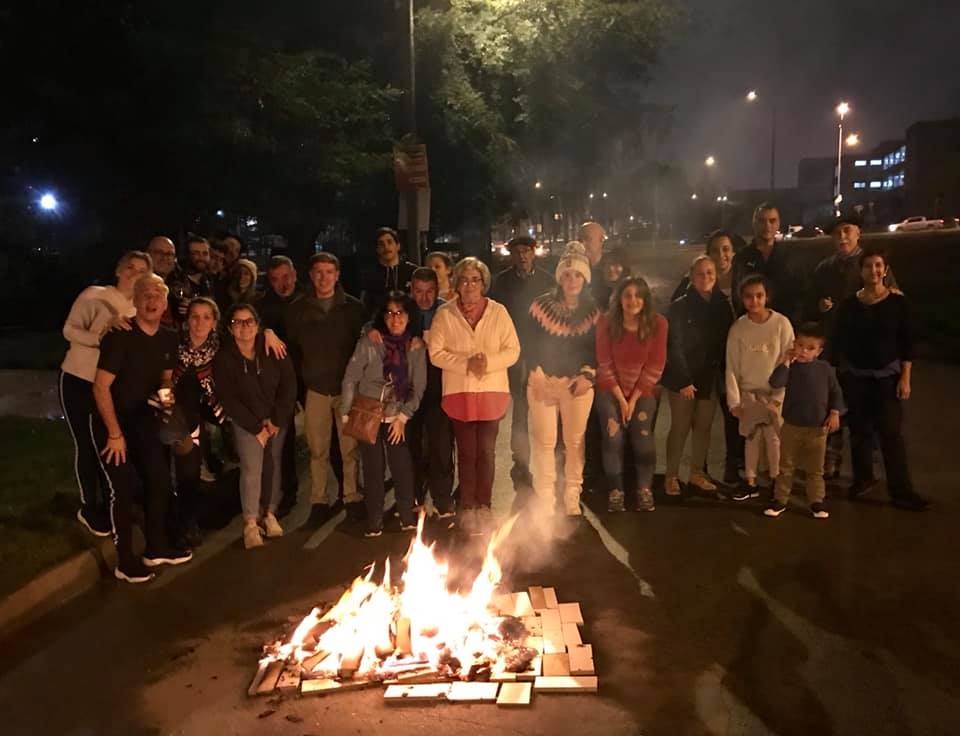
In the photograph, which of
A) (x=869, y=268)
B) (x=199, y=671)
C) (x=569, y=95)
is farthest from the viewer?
(x=569, y=95)

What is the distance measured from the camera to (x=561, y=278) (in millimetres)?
6551

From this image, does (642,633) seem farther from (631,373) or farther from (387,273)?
(387,273)

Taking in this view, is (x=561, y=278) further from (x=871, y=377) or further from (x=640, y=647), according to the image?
(x=640, y=647)

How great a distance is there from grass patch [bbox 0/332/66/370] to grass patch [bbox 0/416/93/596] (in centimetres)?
656

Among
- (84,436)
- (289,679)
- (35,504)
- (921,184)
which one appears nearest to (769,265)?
(289,679)

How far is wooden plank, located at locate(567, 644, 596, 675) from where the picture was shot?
13.5 ft

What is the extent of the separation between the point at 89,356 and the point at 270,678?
118 inches

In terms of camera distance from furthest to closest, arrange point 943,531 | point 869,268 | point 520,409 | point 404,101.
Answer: point 404,101 < point 520,409 < point 869,268 < point 943,531

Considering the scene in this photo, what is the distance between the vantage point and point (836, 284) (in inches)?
279

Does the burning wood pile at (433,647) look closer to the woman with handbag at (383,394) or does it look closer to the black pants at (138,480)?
the woman with handbag at (383,394)

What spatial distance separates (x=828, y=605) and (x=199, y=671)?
3.67m

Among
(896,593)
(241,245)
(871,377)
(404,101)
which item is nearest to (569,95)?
(404,101)

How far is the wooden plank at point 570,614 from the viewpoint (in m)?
4.67

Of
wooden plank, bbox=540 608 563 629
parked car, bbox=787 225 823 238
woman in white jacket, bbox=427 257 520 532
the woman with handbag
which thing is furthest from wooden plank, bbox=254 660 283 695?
parked car, bbox=787 225 823 238
